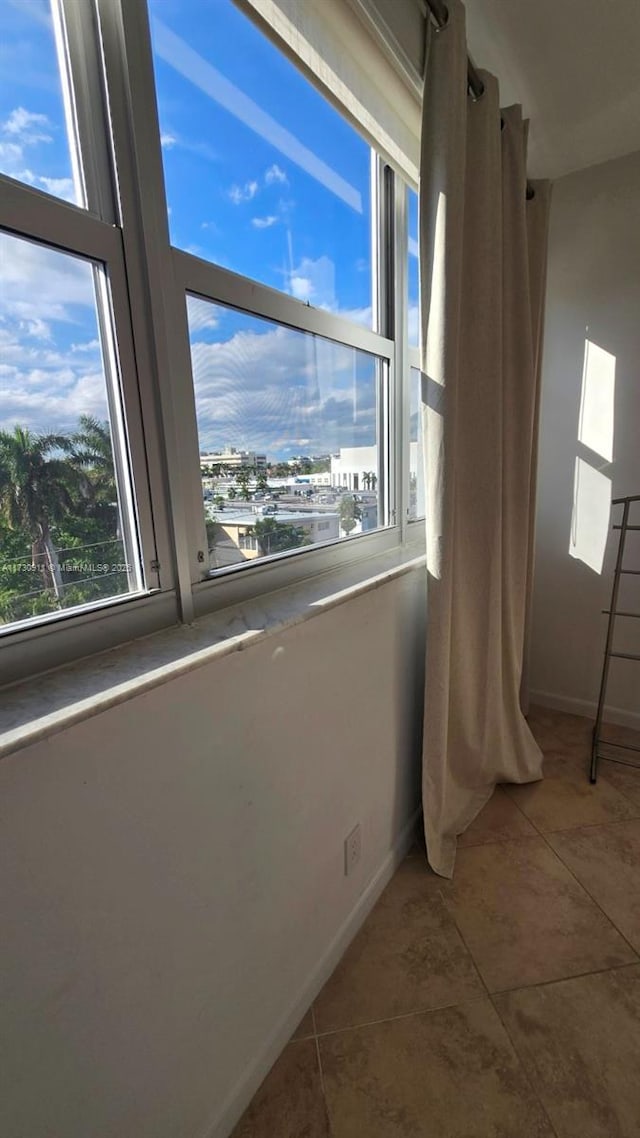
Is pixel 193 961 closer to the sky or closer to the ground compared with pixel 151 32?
closer to the ground

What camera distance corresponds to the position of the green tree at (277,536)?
1083mm

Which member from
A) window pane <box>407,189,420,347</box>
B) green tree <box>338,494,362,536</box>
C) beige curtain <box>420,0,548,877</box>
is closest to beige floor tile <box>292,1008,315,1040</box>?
beige curtain <box>420,0,548,877</box>

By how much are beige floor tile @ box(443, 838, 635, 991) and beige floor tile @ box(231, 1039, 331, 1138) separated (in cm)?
47

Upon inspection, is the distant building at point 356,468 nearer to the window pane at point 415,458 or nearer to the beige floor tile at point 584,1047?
the window pane at point 415,458

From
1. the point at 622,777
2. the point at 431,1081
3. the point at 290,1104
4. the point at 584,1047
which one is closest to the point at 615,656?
the point at 622,777

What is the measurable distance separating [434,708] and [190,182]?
1352 millimetres

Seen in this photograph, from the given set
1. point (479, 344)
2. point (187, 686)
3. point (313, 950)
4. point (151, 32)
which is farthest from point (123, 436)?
point (313, 950)

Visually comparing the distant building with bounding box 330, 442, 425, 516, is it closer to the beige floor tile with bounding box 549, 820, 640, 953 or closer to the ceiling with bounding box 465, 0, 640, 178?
the ceiling with bounding box 465, 0, 640, 178

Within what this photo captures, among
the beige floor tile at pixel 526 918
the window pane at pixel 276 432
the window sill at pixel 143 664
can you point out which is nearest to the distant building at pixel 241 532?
the window pane at pixel 276 432

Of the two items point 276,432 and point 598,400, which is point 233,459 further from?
point 598,400

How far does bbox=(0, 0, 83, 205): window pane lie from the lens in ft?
1.93

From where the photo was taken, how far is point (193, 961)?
77 centimetres

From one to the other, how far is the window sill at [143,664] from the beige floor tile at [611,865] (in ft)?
3.95

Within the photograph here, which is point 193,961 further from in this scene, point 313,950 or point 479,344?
point 479,344
